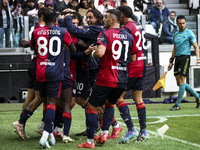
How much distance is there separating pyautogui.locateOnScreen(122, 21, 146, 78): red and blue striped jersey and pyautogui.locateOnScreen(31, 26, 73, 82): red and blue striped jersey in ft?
3.30

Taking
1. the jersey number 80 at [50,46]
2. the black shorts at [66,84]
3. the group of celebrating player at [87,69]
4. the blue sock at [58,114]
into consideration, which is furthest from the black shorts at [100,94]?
the blue sock at [58,114]

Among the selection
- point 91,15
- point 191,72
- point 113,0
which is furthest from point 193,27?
point 91,15

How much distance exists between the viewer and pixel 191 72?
13.6 metres

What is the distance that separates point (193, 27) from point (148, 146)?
1131 centimetres

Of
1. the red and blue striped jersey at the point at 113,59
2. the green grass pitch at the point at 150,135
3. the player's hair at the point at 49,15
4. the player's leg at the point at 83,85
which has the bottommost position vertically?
the green grass pitch at the point at 150,135

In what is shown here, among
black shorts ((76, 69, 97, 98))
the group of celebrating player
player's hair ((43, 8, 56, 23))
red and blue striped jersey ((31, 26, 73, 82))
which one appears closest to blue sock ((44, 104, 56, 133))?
the group of celebrating player

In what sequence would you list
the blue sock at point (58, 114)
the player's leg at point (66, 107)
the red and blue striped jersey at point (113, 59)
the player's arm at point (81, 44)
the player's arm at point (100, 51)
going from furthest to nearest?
1. the blue sock at point (58, 114)
2. the player's arm at point (81, 44)
3. the player's leg at point (66, 107)
4. the red and blue striped jersey at point (113, 59)
5. the player's arm at point (100, 51)

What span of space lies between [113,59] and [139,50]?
868 millimetres

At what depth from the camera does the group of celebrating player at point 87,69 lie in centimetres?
464

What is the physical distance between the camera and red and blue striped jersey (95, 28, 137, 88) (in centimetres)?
459

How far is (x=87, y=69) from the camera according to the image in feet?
18.5

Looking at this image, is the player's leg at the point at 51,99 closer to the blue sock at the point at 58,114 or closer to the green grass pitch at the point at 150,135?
the green grass pitch at the point at 150,135

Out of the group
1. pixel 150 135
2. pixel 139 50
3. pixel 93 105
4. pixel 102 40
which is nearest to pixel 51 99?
pixel 93 105

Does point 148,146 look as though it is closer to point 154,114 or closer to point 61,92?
point 61,92
